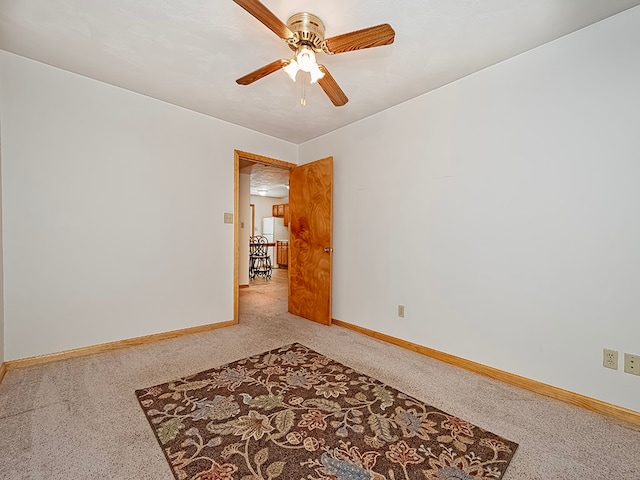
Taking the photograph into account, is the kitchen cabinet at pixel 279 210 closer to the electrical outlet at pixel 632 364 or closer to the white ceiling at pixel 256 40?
the white ceiling at pixel 256 40

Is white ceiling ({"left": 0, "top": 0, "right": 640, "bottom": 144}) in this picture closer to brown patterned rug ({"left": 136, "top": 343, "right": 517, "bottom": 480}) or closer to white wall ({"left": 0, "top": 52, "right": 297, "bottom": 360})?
white wall ({"left": 0, "top": 52, "right": 297, "bottom": 360})

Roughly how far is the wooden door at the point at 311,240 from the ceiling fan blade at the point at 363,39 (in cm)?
187

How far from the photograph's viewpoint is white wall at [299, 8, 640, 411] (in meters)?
1.80

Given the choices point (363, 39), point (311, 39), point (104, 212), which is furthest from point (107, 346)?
point (363, 39)

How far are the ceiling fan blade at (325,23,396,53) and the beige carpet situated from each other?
7.58 ft

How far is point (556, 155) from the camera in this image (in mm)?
2023

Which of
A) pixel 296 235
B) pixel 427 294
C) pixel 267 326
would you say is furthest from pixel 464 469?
pixel 296 235

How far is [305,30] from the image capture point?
68.2 inches

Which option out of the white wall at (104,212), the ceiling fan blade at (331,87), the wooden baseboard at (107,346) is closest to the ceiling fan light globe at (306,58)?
the ceiling fan blade at (331,87)

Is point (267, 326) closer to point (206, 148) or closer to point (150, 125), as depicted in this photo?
point (206, 148)

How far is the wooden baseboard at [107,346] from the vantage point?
7.67 feet

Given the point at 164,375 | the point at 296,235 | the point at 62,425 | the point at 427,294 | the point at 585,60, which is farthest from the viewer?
the point at 296,235

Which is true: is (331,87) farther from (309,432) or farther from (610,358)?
(610,358)

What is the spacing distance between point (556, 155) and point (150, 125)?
3.67 metres
